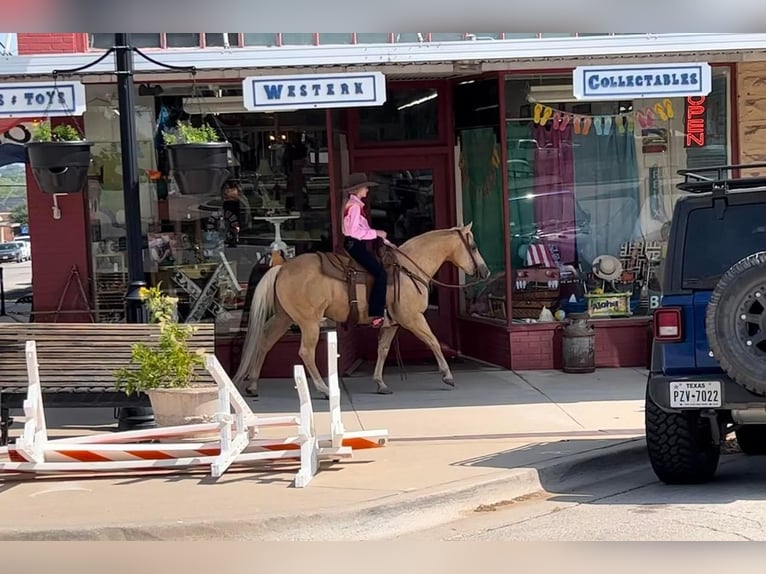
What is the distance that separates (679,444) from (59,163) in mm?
5388

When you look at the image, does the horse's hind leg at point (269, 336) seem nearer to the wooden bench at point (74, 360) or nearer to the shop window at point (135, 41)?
the wooden bench at point (74, 360)

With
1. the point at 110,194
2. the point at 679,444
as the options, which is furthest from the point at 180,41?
the point at 679,444

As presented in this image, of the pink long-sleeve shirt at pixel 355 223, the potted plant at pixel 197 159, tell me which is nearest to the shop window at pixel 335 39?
the pink long-sleeve shirt at pixel 355 223

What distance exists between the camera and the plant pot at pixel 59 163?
885 centimetres

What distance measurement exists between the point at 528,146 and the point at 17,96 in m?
5.88

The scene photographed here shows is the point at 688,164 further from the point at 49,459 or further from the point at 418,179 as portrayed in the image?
the point at 49,459

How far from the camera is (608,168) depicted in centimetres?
1286

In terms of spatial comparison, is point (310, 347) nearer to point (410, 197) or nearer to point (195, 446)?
point (410, 197)

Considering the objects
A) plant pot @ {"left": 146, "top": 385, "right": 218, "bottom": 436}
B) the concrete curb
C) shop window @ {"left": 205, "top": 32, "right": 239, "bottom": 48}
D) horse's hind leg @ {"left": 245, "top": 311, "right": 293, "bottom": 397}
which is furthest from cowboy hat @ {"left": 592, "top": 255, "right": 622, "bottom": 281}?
plant pot @ {"left": 146, "top": 385, "right": 218, "bottom": 436}

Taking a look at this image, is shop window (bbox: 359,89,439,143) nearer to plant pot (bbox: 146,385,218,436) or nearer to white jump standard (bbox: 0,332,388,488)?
plant pot (bbox: 146,385,218,436)

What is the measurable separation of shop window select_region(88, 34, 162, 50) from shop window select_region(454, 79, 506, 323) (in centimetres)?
377

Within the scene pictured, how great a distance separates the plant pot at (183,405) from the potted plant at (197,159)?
178 centimetres

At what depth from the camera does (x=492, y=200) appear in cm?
1303
